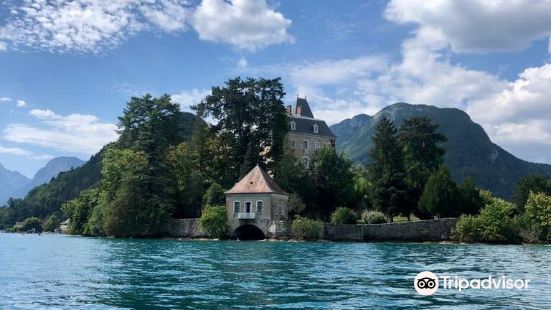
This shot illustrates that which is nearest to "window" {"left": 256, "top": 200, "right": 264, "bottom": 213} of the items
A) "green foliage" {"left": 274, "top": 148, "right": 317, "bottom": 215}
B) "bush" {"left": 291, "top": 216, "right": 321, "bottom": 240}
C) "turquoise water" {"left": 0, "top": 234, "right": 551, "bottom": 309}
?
"bush" {"left": 291, "top": 216, "right": 321, "bottom": 240}

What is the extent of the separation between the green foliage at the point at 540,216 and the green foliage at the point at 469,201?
7347 mm

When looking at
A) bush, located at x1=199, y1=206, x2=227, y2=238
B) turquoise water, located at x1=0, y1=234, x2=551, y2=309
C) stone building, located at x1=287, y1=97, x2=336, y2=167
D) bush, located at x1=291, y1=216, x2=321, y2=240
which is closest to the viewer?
turquoise water, located at x1=0, y1=234, x2=551, y2=309

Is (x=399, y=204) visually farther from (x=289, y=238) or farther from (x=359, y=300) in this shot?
(x=359, y=300)

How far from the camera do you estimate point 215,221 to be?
58812 millimetres

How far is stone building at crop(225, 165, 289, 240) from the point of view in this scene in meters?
58.3

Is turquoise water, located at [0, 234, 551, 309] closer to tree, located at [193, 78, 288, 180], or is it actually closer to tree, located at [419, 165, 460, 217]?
tree, located at [419, 165, 460, 217]

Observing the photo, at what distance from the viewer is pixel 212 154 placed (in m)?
67.9

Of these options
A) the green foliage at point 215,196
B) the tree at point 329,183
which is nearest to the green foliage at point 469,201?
the tree at point 329,183

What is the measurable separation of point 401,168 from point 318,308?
54.7 metres

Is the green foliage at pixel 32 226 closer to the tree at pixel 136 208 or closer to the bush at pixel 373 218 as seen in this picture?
the tree at pixel 136 208

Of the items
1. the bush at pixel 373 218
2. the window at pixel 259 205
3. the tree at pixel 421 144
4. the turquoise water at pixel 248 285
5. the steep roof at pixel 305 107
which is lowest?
the turquoise water at pixel 248 285

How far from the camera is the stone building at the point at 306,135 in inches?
3300

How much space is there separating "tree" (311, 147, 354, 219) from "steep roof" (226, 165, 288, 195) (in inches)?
266

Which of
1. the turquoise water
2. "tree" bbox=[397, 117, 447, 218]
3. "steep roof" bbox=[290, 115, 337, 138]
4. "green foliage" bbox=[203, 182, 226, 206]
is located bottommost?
the turquoise water
